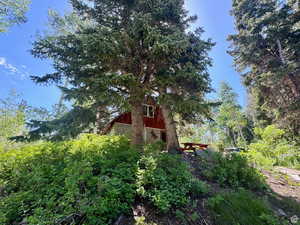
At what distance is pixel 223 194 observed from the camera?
4.15 metres

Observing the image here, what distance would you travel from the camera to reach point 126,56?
7684mm

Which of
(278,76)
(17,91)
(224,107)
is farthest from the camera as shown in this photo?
(224,107)

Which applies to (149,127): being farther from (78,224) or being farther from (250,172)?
(78,224)

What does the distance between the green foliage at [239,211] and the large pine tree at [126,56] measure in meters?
4.44

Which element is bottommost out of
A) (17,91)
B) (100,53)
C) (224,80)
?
(100,53)

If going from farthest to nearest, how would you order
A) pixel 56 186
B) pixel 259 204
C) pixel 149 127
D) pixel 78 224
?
pixel 149 127
pixel 259 204
pixel 56 186
pixel 78 224

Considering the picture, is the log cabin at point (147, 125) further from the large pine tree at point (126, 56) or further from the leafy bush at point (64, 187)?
the leafy bush at point (64, 187)

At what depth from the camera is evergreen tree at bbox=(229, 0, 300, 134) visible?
12.2m

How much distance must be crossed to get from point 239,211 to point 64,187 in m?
3.64

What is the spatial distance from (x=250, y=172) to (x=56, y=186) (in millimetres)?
5464

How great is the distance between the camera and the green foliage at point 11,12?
10214 millimetres

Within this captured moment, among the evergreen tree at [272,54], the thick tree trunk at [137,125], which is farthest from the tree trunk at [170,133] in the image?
the evergreen tree at [272,54]

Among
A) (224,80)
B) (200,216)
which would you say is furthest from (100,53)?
(224,80)

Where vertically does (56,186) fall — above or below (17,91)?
below
